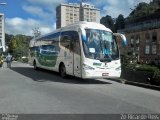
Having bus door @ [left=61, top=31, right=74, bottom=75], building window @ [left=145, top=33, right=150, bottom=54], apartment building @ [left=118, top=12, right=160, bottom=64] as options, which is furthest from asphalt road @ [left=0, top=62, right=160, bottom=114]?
building window @ [left=145, top=33, right=150, bottom=54]

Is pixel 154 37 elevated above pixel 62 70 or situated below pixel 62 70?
above

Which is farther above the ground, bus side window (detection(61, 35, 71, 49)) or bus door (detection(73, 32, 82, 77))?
bus side window (detection(61, 35, 71, 49))

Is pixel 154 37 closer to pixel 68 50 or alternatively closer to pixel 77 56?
pixel 68 50

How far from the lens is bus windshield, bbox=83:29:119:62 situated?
17.7 metres

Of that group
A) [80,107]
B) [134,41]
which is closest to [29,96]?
[80,107]

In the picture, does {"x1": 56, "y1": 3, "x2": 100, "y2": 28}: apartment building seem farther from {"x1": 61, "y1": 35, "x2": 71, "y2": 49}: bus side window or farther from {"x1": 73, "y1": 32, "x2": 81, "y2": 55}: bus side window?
{"x1": 73, "y1": 32, "x2": 81, "y2": 55}: bus side window

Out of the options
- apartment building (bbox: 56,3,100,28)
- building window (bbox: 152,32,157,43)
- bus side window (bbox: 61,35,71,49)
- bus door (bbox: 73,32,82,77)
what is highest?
apartment building (bbox: 56,3,100,28)

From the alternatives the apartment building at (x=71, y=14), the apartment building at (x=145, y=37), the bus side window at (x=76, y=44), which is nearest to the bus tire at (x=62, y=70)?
the bus side window at (x=76, y=44)

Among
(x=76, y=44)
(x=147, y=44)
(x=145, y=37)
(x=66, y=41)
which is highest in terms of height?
(x=145, y=37)

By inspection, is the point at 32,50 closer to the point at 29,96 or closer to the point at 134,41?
the point at 29,96

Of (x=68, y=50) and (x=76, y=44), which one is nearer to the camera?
(x=76, y=44)

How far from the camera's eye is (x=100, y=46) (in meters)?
17.9

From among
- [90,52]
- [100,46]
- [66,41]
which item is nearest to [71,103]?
[90,52]

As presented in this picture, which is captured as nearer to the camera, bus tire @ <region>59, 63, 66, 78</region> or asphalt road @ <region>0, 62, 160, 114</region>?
asphalt road @ <region>0, 62, 160, 114</region>
